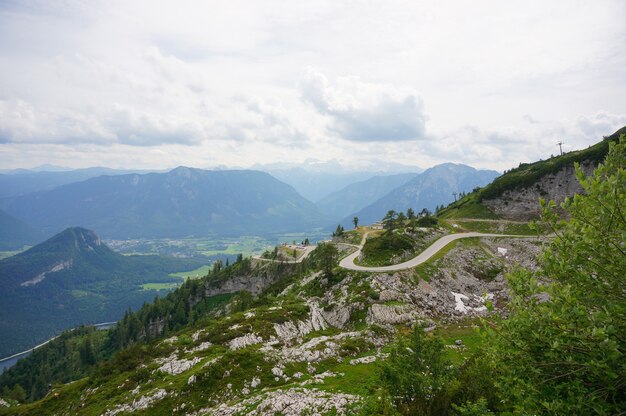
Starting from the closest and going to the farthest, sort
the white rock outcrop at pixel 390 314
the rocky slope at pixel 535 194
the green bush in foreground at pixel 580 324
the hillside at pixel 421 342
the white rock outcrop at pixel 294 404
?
the green bush in foreground at pixel 580 324, the hillside at pixel 421 342, the white rock outcrop at pixel 294 404, the white rock outcrop at pixel 390 314, the rocky slope at pixel 535 194

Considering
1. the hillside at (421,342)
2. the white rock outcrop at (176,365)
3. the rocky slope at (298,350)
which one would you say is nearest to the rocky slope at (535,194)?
the hillside at (421,342)

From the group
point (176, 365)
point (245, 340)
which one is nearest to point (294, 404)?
point (245, 340)

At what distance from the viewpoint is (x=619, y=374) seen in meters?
9.69

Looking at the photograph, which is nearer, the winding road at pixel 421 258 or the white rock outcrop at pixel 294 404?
the white rock outcrop at pixel 294 404

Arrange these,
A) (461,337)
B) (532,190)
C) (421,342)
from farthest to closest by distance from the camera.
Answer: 1. (532,190)
2. (461,337)
3. (421,342)

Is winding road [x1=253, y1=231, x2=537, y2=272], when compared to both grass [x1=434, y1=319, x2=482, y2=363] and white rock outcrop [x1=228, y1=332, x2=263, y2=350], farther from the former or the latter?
white rock outcrop [x1=228, y1=332, x2=263, y2=350]

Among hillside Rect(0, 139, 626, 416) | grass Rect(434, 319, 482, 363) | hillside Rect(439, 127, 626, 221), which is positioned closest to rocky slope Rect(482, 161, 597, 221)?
hillside Rect(439, 127, 626, 221)

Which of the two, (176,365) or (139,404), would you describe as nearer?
(139,404)

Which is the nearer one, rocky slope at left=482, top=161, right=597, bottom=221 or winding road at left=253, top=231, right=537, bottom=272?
winding road at left=253, top=231, right=537, bottom=272

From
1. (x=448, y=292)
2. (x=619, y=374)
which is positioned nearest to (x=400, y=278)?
(x=448, y=292)

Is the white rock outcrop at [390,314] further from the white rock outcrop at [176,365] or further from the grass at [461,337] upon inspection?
the white rock outcrop at [176,365]

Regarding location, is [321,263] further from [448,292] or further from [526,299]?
[526,299]

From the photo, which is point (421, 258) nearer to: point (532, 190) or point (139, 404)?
point (139, 404)

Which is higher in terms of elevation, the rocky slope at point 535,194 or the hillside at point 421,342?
the rocky slope at point 535,194
